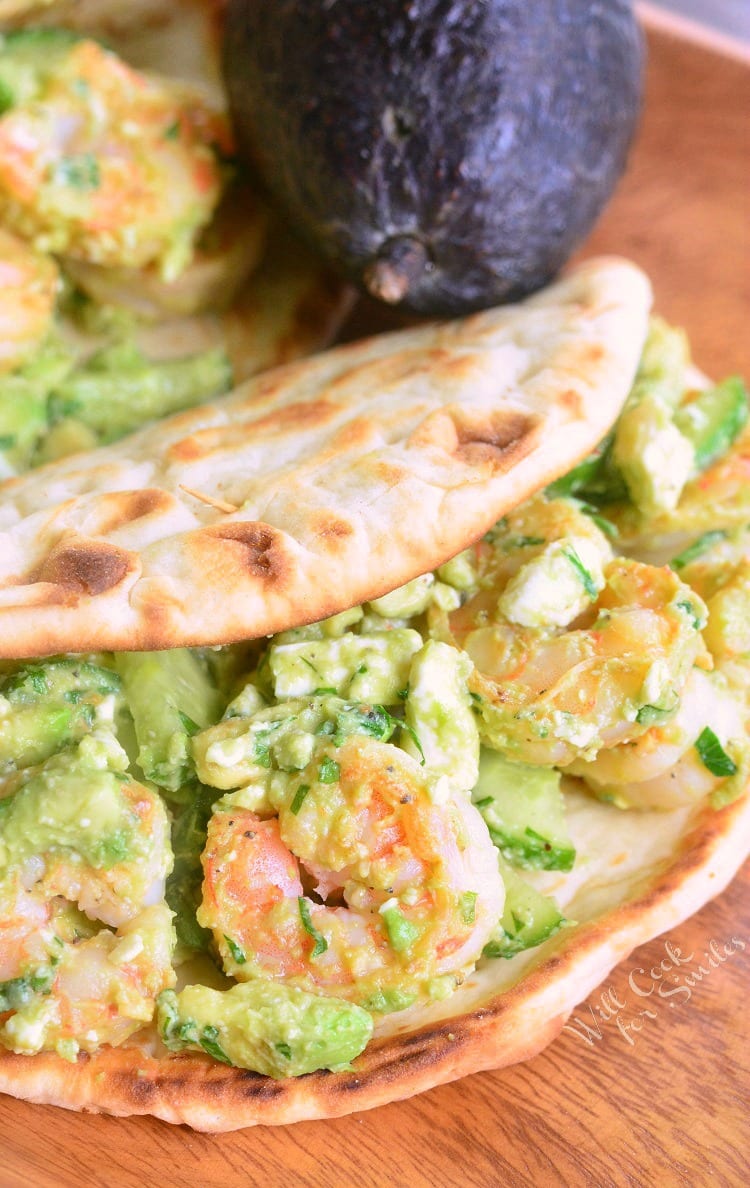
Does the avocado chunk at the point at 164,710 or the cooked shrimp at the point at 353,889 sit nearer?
the cooked shrimp at the point at 353,889

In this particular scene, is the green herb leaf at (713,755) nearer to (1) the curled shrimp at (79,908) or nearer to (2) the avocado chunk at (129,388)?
(1) the curled shrimp at (79,908)

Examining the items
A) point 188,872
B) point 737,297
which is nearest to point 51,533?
point 188,872

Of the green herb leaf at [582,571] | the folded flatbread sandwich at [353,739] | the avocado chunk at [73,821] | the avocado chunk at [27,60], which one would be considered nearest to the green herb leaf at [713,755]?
the folded flatbread sandwich at [353,739]

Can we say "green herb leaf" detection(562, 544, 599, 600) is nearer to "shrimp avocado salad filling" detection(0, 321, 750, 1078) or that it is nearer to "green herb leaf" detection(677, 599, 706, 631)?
"shrimp avocado salad filling" detection(0, 321, 750, 1078)

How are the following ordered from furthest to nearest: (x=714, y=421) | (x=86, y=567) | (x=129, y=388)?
(x=129, y=388)
(x=714, y=421)
(x=86, y=567)

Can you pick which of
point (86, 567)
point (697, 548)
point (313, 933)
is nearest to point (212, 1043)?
point (313, 933)

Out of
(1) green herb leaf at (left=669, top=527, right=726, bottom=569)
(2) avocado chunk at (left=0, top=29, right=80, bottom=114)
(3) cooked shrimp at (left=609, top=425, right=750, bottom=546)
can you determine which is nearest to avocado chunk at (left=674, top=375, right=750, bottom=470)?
(3) cooked shrimp at (left=609, top=425, right=750, bottom=546)

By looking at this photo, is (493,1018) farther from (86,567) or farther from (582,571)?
(86,567)
